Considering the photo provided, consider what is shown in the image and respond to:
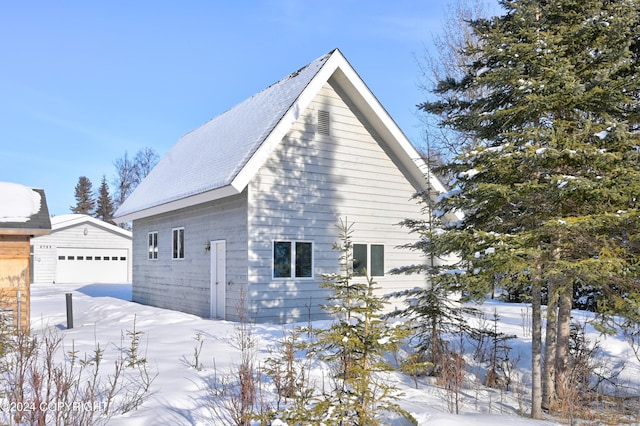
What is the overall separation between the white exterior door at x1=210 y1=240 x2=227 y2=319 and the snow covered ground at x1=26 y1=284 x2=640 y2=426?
3.06 ft

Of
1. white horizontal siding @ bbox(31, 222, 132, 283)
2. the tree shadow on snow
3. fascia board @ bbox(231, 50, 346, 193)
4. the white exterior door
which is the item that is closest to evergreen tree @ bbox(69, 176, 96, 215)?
white horizontal siding @ bbox(31, 222, 132, 283)

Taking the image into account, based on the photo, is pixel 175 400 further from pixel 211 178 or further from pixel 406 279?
pixel 406 279

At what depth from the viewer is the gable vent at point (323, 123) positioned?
14.3 meters

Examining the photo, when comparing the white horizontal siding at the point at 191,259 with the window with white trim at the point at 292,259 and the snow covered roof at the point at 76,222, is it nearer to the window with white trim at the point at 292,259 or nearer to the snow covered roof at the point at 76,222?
the window with white trim at the point at 292,259

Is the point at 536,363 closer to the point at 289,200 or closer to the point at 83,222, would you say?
the point at 289,200

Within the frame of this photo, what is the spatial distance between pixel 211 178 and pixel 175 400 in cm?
811

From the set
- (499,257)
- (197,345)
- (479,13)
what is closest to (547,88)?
(499,257)

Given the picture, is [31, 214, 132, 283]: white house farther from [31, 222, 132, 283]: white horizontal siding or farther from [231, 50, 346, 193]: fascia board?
[231, 50, 346, 193]: fascia board

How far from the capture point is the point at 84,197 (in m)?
63.3

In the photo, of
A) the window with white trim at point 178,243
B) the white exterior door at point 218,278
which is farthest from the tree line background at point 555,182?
the window with white trim at point 178,243

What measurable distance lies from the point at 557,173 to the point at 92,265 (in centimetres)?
3422

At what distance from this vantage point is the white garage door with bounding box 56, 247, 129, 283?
1340 inches

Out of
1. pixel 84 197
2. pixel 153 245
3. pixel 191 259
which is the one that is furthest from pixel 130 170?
pixel 191 259

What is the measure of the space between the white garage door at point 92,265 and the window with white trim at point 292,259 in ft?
85.1
